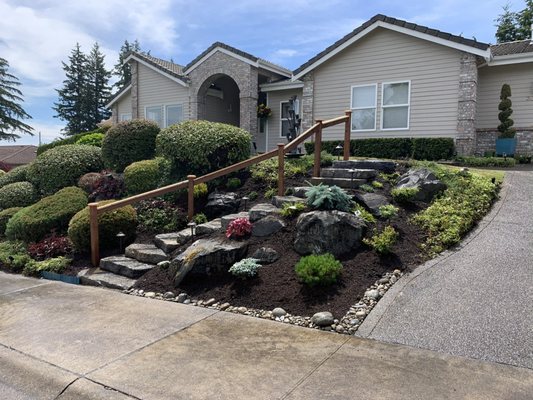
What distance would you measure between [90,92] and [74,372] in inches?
2063

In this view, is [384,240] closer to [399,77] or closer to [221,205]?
[221,205]

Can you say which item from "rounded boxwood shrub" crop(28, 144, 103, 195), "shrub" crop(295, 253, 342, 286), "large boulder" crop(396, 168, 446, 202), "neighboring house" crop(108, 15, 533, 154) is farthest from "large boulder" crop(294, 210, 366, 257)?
"neighboring house" crop(108, 15, 533, 154)

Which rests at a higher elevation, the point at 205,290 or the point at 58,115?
the point at 58,115

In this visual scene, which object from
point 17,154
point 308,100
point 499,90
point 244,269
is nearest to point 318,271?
point 244,269

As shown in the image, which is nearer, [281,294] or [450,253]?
[281,294]

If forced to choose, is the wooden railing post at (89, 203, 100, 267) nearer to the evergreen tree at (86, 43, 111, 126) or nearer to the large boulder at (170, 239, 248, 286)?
the large boulder at (170, 239, 248, 286)

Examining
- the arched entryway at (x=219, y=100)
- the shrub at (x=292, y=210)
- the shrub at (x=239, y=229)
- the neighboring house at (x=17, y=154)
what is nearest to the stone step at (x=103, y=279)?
the shrub at (x=239, y=229)

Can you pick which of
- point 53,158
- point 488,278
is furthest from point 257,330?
point 53,158

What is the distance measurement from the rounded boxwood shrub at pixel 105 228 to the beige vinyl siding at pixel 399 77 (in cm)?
945

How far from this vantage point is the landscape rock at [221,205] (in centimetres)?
821

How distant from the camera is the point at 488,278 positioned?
4.82 metres

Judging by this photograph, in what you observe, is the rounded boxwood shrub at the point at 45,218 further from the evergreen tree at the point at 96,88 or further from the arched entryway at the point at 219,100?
the evergreen tree at the point at 96,88

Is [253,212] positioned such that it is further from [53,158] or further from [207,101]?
[207,101]

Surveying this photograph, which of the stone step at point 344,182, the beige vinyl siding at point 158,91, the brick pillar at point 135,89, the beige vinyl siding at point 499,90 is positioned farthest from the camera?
the brick pillar at point 135,89
